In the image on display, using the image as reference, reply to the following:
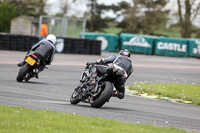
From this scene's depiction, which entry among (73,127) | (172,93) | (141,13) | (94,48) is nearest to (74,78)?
(172,93)

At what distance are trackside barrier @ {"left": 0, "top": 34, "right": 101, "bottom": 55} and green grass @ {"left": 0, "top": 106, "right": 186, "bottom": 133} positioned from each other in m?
22.4

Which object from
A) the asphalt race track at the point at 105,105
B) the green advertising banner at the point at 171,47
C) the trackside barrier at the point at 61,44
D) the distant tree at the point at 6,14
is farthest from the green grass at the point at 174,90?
the distant tree at the point at 6,14

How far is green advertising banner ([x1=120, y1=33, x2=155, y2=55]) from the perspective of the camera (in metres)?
38.8

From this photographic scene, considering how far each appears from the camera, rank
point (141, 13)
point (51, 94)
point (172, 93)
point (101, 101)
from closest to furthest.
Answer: point (101, 101) → point (51, 94) → point (172, 93) → point (141, 13)

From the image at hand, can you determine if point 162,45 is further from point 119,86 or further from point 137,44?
point 119,86

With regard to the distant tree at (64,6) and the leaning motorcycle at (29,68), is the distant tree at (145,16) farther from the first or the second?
the leaning motorcycle at (29,68)

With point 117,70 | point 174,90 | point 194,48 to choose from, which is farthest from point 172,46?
point 117,70

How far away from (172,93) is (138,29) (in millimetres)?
48628

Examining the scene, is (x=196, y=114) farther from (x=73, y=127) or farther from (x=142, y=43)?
(x=142, y=43)

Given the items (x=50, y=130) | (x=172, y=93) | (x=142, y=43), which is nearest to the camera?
(x=50, y=130)

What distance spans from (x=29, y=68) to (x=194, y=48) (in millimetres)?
25918

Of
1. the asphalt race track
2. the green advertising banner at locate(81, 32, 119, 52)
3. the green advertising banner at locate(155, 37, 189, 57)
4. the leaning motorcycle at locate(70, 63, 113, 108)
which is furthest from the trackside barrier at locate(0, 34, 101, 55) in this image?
the leaning motorcycle at locate(70, 63, 113, 108)

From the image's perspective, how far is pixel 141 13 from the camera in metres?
60.8

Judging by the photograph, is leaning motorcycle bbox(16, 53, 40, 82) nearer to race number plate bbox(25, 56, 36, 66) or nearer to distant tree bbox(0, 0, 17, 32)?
race number plate bbox(25, 56, 36, 66)
